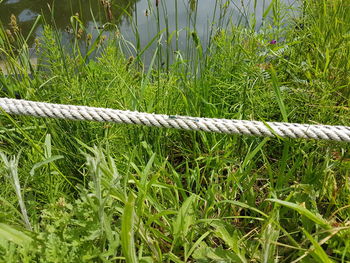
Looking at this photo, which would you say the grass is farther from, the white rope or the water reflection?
the water reflection

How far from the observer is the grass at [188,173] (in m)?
1.00

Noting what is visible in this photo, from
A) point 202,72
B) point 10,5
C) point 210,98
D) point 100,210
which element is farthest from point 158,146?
point 10,5

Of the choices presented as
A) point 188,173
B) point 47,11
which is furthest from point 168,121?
point 47,11

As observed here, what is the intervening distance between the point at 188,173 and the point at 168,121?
0.27 meters

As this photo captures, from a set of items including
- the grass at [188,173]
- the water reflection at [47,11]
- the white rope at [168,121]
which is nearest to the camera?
the grass at [188,173]

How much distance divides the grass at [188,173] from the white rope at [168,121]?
0.10 meters

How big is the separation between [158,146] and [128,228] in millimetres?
736

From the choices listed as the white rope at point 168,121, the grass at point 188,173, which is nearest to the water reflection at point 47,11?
the grass at point 188,173

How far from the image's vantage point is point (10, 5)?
518cm

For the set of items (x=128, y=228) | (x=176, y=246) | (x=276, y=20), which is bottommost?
(x=176, y=246)

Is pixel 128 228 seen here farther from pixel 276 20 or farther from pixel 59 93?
pixel 276 20

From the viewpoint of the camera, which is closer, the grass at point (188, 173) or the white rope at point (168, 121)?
the grass at point (188, 173)

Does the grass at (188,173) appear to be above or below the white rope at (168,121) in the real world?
below

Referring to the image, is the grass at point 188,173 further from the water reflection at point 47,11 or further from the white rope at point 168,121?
the water reflection at point 47,11
